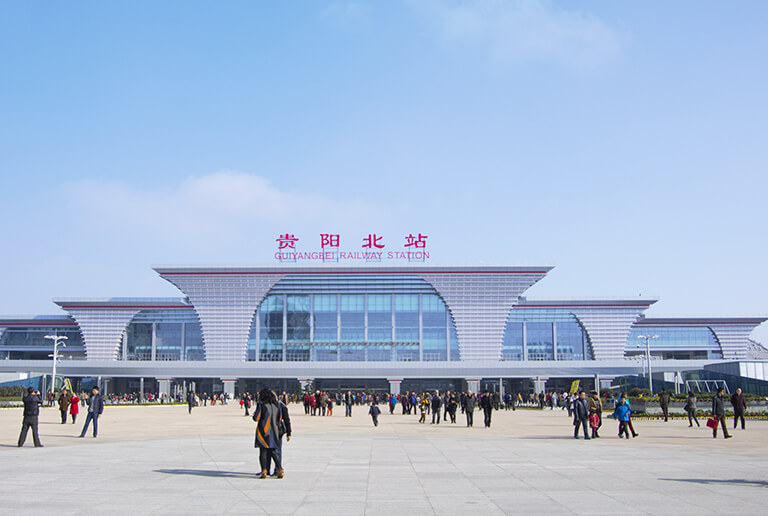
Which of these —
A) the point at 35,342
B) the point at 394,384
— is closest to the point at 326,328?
the point at 394,384

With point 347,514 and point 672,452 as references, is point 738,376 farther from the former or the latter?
point 347,514

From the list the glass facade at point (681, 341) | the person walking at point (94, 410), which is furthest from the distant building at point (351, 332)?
the person walking at point (94, 410)

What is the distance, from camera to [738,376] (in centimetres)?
A: 6638

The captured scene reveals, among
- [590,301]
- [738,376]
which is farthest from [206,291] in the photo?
[738,376]

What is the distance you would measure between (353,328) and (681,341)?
51373 millimetres

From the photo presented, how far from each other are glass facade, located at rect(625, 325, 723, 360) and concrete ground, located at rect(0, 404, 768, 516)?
87.3m

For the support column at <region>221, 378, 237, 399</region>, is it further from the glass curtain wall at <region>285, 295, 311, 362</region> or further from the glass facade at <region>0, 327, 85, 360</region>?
the glass facade at <region>0, 327, 85, 360</region>

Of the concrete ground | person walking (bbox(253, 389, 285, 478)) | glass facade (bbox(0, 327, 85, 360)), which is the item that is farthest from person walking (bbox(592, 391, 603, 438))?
glass facade (bbox(0, 327, 85, 360))

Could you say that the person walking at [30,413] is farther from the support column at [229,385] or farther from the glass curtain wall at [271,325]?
the glass curtain wall at [271,325]

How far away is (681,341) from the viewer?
110562mm

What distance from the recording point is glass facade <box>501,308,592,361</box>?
106 m

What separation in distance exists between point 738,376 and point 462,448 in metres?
52.7

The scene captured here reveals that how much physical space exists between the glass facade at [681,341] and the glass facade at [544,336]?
31.3 ft

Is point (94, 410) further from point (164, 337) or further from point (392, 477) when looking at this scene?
point (164, 337)
